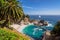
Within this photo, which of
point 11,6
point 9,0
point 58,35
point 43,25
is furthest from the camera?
point 43,25

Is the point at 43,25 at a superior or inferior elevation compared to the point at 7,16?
inferior

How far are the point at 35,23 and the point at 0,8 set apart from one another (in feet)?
92.5

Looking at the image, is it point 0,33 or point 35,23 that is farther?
point 35,23

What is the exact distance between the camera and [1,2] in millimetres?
27469

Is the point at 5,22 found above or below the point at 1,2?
below

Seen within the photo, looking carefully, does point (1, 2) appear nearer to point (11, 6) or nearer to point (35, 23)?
point (11, 6)

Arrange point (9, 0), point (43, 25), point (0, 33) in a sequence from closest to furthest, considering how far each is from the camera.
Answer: point (0, 33)
point (9, 0)
point (43, 25)

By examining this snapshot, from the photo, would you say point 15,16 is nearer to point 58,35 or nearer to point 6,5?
point 6,5

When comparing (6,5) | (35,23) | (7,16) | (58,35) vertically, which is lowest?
(35,23)

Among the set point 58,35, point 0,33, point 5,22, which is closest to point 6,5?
point 5,22

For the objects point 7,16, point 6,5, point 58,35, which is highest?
point 6,5

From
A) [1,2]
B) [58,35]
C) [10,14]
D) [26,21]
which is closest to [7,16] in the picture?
[10,14]

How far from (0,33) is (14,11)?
16.8 m

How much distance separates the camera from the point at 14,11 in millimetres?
26266
